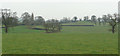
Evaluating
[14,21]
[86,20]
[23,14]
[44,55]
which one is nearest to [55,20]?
[23,14]

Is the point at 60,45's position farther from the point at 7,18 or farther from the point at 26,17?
the point at 26,17

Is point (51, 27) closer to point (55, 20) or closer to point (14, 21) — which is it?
point (55, 20)

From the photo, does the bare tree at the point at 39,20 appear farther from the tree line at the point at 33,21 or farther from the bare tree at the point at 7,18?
the bare tree at the point at 7,18

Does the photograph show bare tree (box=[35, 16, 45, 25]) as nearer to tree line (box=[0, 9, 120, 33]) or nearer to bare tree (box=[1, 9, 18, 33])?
tree line (box=[0, 9, 120, 33])

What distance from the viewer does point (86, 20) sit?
141250mm

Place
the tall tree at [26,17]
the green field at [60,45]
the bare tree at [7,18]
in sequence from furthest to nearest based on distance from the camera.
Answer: the tall tree at [26,17], the bare tree at [7,18], the green field at [60,45]

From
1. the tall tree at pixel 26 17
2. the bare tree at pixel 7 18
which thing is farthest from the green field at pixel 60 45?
the tall tree at pixel 26 17

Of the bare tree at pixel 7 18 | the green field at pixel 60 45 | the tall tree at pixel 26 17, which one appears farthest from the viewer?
the tall tree at pixel 26 17

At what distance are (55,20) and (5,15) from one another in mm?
36351

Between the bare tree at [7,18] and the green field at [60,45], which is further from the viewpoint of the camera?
the bare tree at [7,18]

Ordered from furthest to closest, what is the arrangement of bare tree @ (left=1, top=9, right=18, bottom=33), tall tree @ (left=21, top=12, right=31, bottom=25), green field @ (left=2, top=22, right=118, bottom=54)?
tall tree @ (left=21, top=12, right=31, bottom=25) < bare tree @ (left=1, top=9, right=18, bottom=33) < green field @ (left=2, top=22, right=118, bottom=54)

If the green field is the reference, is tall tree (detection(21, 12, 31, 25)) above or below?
above

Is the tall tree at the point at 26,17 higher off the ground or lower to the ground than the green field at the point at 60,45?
higher

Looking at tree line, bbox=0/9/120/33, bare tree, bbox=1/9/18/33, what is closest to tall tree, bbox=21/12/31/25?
tree line, bbox=0/9/120/33
